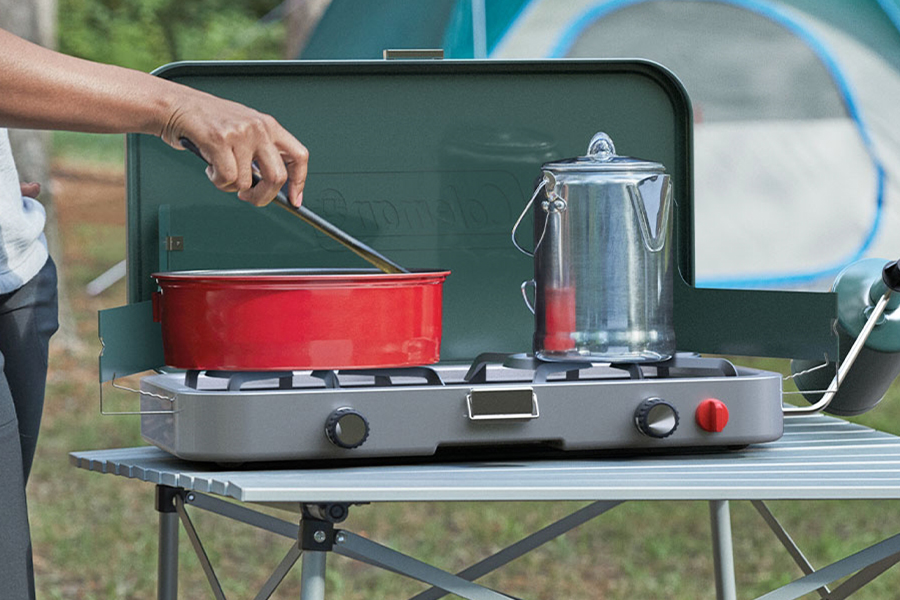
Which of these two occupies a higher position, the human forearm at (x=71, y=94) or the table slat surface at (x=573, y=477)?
the human forearm at (x=71, y=94)

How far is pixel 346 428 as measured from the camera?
4.29 ft

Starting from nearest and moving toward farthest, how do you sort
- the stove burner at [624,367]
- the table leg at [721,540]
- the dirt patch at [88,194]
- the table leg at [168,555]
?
the stove burner at [624,367] → the table leg at [168,555] → the table leg at [721,540] → the dirt patch at [88,194]

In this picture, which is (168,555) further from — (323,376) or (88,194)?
(88,194)

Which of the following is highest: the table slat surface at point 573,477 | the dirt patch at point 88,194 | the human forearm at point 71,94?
the dirt patch at point 88,194

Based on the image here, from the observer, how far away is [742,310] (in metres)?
1.60

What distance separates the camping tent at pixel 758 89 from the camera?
13.7ft

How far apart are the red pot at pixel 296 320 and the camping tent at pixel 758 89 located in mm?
2615

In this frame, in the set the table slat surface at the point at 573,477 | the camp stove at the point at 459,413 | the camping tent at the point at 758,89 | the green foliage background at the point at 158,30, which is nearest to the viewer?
the table slat surface at the point at 573,477

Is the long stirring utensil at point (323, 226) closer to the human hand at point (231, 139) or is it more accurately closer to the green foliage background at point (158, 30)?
the human hand at point (231, 139)

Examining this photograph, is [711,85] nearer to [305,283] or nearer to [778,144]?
[778,144]

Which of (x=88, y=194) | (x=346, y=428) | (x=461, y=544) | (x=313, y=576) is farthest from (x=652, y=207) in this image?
(x=88, y=194)

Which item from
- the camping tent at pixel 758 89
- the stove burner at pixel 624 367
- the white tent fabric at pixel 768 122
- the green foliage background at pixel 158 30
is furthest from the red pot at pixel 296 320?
the green foliage background at pixel 158 30

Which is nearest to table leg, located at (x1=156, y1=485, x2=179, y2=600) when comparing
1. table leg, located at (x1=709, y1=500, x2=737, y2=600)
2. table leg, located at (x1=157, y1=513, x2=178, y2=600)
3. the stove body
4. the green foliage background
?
table leg, located at (x1=157, y1=513, x2=178, y2=600)

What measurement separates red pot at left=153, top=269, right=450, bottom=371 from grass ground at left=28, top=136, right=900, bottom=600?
222 cm
